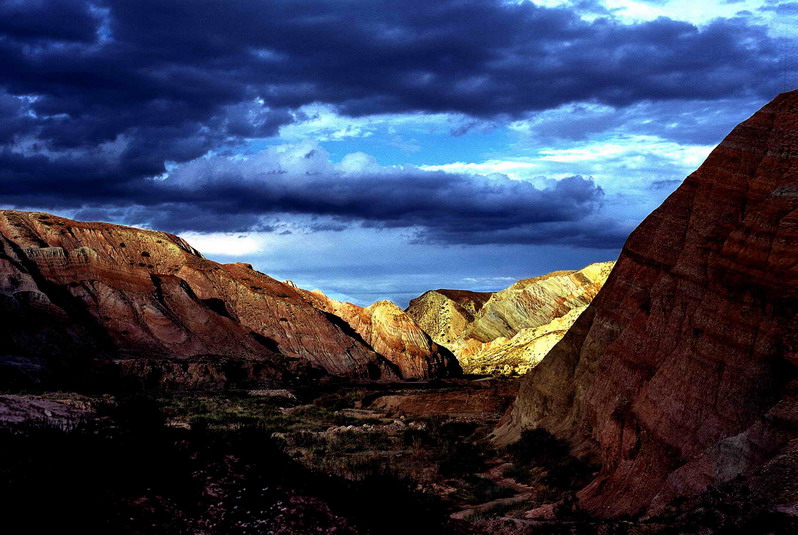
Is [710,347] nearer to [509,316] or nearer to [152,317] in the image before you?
[152,317]

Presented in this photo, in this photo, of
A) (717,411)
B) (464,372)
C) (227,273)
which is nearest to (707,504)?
(717,411)

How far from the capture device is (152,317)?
82.1 m

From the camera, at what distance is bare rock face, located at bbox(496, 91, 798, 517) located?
1373 centimetres

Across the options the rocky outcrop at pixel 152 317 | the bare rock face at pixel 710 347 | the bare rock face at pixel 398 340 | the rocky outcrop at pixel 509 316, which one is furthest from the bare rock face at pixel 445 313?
the bare rock face at pixel 710 347

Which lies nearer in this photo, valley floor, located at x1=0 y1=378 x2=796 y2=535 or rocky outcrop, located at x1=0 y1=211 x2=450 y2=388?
valley floor, located at x1=0 y1=378 x2=796 y2=535

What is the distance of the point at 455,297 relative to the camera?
6634 inches

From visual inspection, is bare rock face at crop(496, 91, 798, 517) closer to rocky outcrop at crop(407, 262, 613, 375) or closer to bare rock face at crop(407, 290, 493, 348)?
rocky outcrop at crop(407, 262, 613, 375)

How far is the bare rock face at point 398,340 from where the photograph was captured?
10600cm

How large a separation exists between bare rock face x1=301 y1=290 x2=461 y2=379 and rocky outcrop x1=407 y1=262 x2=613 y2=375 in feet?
21.5

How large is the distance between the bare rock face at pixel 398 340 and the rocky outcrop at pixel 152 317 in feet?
1.65

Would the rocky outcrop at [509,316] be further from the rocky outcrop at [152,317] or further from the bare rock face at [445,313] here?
the rocky outcrop at [152,317]

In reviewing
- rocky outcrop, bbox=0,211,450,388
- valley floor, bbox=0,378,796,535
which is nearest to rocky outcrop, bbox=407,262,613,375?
rocky outcrop, bbox=0,211,450,388

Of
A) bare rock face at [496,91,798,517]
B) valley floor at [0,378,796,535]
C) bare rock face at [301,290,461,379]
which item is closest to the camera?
valley floor at [0,378,796,535]

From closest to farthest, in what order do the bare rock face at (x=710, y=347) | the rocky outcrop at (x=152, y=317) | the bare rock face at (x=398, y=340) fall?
the bare rock face at (x=710, y=347) → the rocky outcrop at (x=152, y=317) → the bare rock face at (x=398, y=340)
